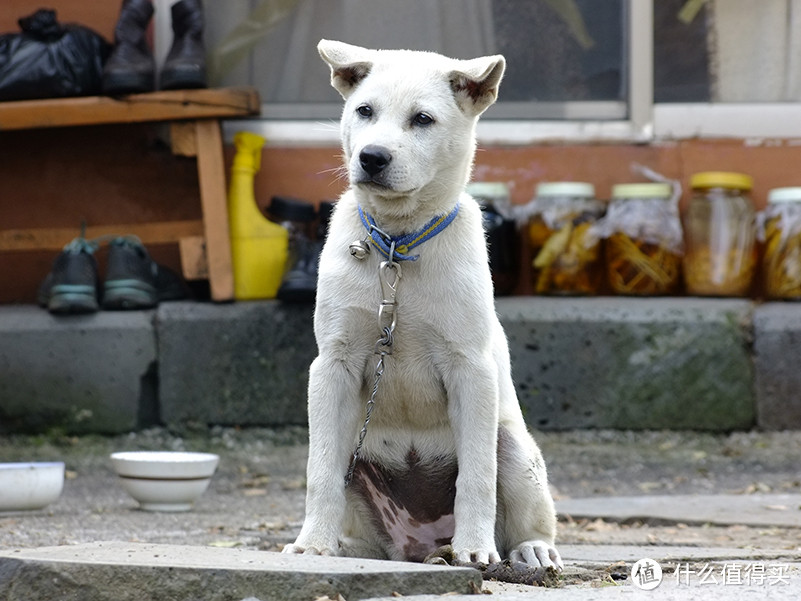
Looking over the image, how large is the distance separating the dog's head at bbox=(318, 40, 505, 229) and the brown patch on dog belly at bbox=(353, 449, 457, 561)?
2.20 ft

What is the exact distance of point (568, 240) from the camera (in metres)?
6.32

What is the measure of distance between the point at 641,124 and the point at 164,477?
3402mm

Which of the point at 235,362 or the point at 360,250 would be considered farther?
the point at 235,362

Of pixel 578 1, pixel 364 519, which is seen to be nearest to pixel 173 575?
pixel 364 519

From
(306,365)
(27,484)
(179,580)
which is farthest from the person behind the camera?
(306,365)

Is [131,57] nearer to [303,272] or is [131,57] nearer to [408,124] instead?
[303,272]

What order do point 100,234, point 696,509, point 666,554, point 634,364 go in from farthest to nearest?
point 100,234 < point 634,364 < point 696,509 < point 666,554

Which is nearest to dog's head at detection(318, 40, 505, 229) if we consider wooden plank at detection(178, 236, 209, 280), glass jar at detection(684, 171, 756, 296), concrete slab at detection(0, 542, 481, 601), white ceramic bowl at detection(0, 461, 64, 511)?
concrete slab at detection(0, 542, 481, 601)

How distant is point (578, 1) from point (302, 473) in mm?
3059

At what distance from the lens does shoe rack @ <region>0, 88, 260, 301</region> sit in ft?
19.8

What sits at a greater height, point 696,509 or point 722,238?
point 722,238

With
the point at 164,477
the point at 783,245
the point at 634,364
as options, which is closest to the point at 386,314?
the point at 164,477

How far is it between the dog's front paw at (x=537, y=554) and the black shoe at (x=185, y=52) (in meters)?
3.70

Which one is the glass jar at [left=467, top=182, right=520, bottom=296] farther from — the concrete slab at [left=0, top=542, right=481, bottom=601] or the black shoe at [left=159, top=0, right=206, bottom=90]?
the concrete slab at [left=0, top=542, right=481, bottom=601]
